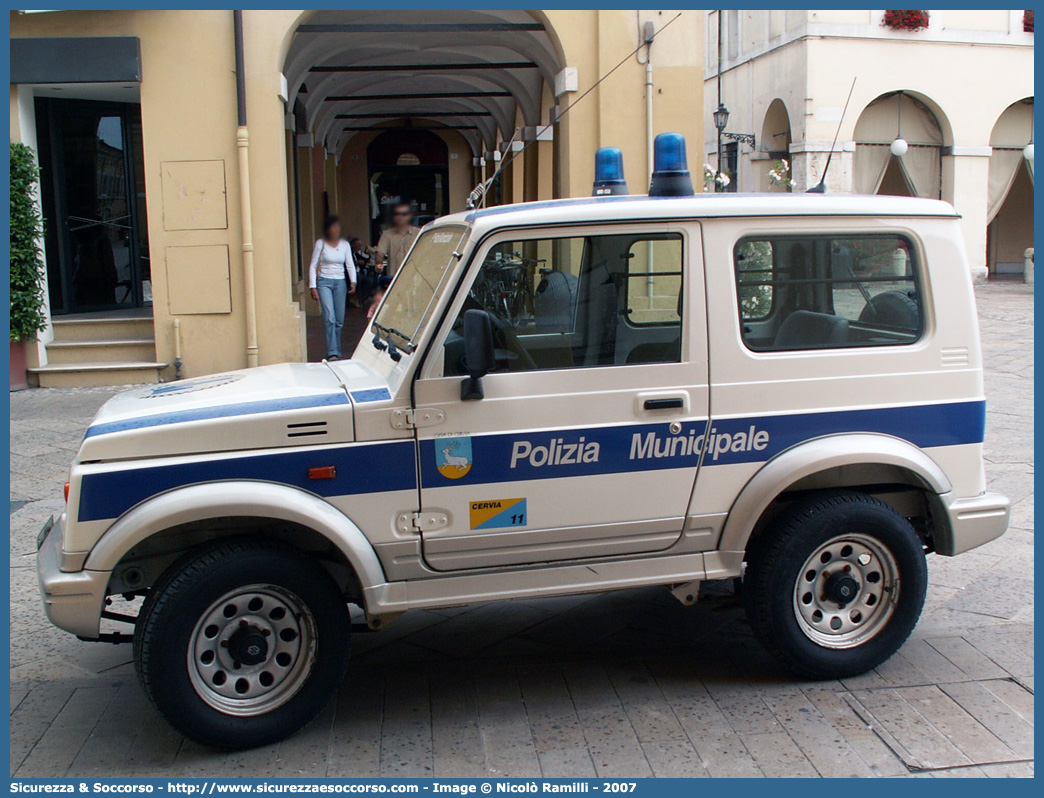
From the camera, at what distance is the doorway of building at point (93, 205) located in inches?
493

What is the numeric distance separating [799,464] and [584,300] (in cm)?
104

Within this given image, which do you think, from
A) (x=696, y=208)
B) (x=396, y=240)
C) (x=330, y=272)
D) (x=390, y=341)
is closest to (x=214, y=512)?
(x=390, y=341)

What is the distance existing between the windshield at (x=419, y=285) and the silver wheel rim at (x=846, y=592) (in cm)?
181

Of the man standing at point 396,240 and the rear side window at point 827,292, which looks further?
the man standing at point 396,240

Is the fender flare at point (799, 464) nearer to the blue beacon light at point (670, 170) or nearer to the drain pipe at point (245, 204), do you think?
the blue beacon light at point (670, 170)

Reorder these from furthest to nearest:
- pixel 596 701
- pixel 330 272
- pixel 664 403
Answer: pixel 330 272, pixel 596 701, pixel 664 403

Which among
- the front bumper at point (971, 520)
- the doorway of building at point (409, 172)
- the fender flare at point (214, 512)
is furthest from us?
the doorway of building at point (409, 172)

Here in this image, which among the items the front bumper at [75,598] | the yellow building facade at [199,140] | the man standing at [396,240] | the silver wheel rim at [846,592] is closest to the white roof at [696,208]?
the silver wheel rim at [846,592]

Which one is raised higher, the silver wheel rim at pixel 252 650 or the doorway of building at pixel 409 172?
the doorway of building at pixel 409 172

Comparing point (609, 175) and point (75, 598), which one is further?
point (609, 175)

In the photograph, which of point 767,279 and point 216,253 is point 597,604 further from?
point 216,253

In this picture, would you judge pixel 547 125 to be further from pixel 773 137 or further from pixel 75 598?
pixel 773 137

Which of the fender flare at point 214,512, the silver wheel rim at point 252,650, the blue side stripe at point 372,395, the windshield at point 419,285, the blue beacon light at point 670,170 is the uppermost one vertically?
the blue beacon light at point 670,170

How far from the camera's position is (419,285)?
4230 mm
